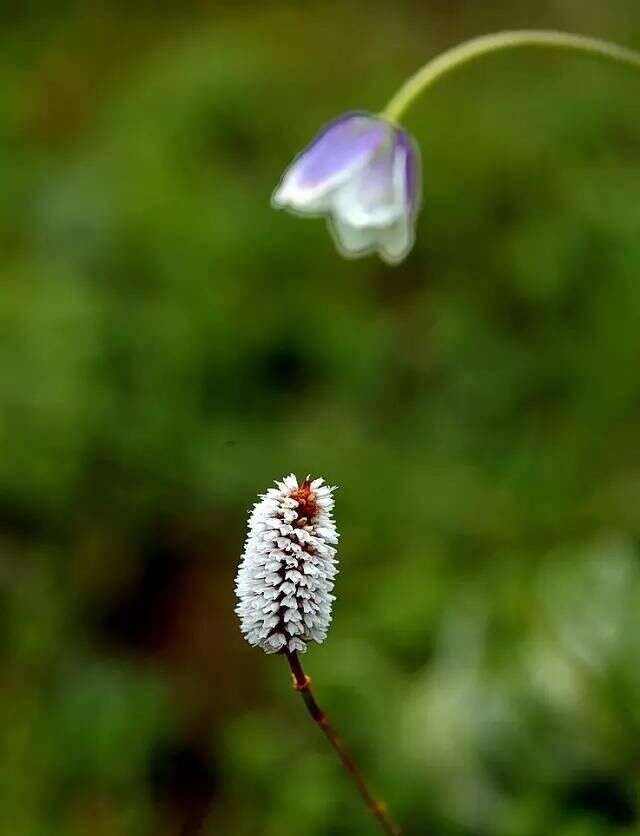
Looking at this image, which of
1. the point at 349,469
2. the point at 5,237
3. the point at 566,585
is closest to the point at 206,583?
the point at 349,469

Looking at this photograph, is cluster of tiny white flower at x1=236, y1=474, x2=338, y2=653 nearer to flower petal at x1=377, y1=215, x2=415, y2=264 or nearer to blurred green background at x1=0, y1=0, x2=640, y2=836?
flower petal at x1=377, y1=215, x2=415, y2=264

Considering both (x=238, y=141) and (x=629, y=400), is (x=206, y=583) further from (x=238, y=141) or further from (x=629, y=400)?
(x=238, y=141)

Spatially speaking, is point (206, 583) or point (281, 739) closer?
point (281, 739)

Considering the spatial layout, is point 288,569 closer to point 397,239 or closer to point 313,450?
point 397,239

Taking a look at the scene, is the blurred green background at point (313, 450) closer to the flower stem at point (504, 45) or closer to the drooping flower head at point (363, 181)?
the drooping flower head at point (363, 181)

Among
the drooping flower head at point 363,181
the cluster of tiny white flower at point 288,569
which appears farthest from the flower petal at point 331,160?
the cluster of tiny white flower at point 288,569
